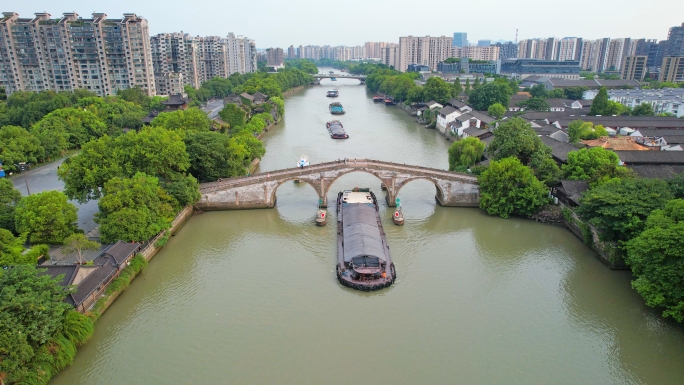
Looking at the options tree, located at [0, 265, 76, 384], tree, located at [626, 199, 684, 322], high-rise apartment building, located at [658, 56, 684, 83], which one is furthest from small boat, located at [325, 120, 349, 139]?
high-rise apartment building, located at [658, 56, 684, 83]

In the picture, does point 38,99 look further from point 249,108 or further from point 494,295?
point 494,295

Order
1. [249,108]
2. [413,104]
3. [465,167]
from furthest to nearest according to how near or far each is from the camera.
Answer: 1. [413,104]
2. [249,108]
3. [465,167]

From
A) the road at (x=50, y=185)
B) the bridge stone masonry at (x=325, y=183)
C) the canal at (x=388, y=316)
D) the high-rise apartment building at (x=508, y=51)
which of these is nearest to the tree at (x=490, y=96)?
the bridge stone masonry at (x=325, y=183)

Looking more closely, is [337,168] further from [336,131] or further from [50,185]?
[336,131]

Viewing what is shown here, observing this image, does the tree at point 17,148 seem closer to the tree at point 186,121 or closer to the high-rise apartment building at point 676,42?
the tree at point 186,121

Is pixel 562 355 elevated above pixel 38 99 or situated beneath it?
situated beneath

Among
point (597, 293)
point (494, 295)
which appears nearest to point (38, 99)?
point (494, 295)
